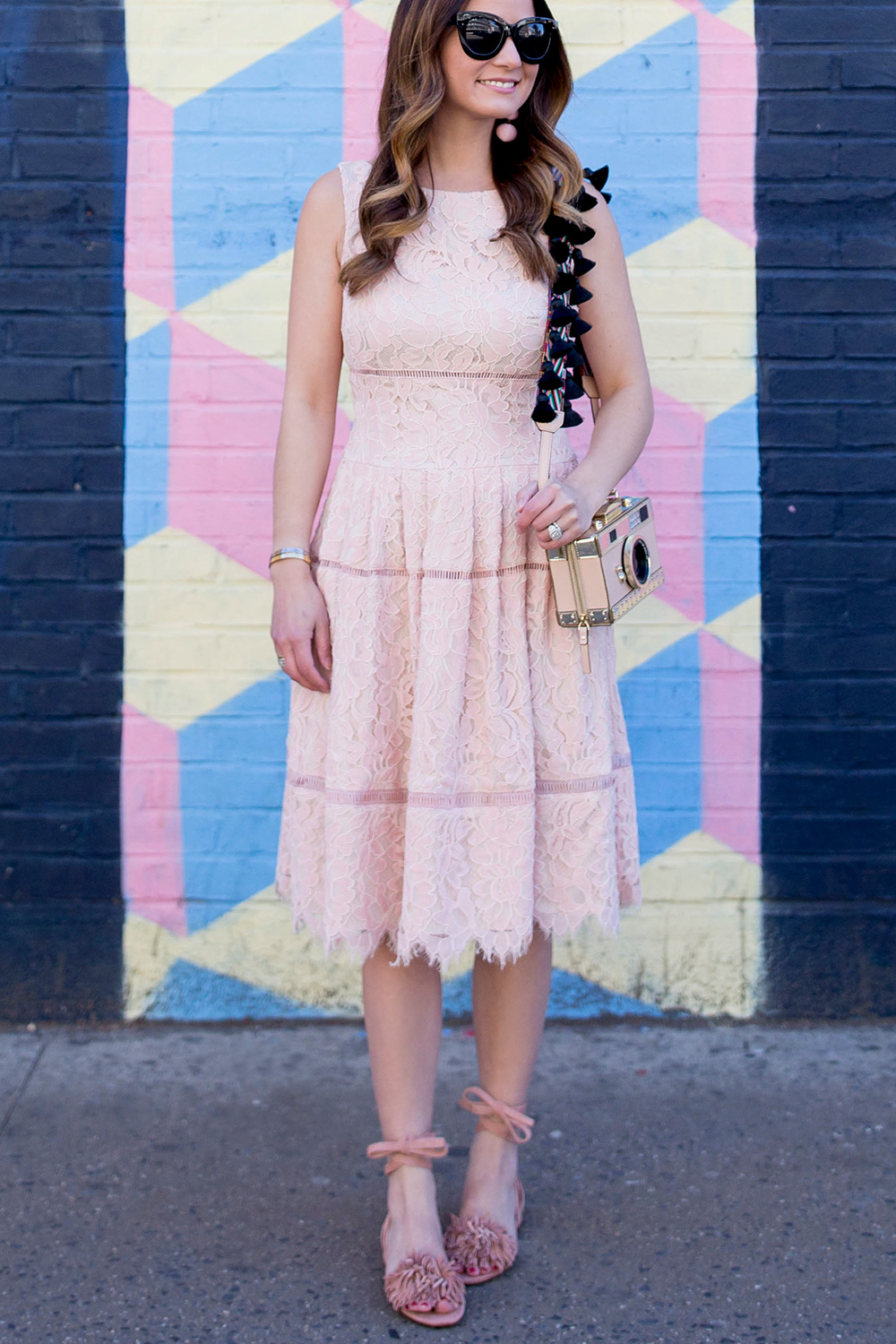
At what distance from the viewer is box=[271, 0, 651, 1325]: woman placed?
1893 mm

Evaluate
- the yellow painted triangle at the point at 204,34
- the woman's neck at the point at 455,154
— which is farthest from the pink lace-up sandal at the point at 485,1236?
the yellow painted triangle at the point at 204,34

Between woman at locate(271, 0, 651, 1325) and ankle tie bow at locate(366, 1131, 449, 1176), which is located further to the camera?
ankle tie bow at locate(366, 1131, 449, 1176)

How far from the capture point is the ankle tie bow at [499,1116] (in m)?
2.10

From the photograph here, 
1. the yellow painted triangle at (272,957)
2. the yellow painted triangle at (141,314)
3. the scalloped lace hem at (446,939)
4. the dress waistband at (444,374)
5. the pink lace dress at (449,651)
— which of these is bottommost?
Result: the yellow painted triangle at (272,957)

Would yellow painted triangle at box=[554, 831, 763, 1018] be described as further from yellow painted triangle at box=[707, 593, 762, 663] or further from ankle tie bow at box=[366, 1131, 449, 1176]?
ankle tie bow at box=[366, 1131, 449, 1176]

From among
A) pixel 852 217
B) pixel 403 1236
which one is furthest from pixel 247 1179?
pixel 852 217

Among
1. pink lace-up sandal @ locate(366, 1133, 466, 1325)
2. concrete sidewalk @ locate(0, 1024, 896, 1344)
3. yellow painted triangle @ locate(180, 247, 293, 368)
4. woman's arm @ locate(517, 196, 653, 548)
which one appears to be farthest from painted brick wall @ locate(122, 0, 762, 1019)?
pink lace-up sandal @ locate(366, 1133, 466, 1325)

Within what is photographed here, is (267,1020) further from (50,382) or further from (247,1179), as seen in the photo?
(50,382)

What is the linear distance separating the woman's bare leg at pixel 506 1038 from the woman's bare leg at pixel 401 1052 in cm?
10

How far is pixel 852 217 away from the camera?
112 inches

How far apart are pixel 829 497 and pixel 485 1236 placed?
1.79 metres

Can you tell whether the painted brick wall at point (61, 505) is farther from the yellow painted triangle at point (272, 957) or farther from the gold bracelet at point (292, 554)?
the gold bracelet at point (292, 554)

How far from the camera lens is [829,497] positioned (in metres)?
2.90

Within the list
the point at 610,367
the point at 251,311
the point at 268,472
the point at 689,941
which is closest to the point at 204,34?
the point at 251,311
